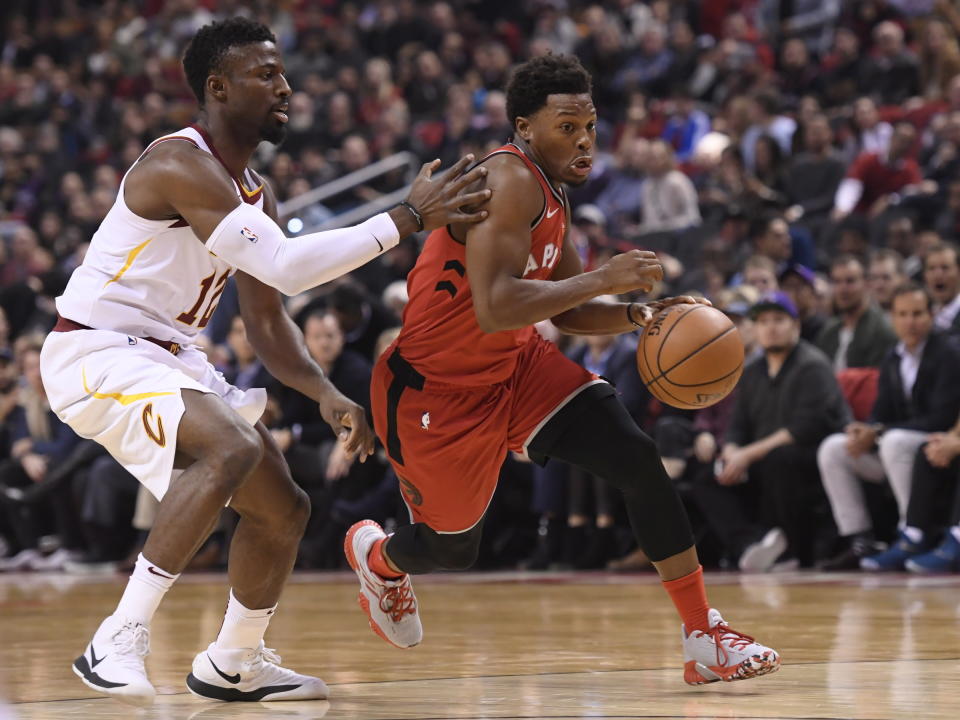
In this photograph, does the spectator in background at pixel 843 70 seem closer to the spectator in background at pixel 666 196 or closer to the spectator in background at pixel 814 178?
the spectator in background at pixel 814 178

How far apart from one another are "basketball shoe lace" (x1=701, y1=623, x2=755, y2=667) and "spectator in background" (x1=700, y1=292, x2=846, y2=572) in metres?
4.10

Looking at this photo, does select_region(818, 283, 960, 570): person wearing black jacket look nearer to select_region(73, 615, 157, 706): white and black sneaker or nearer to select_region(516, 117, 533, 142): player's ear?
select_region(516, 117, 533, 142): player's ear

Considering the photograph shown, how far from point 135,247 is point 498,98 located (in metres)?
9.90

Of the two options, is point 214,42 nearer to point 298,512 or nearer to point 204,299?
point 204,299

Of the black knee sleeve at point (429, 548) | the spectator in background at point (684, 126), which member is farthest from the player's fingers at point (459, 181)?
the spectator in background at point (684, 126)

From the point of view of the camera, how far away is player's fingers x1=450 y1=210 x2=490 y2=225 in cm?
395

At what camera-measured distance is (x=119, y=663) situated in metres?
3.56

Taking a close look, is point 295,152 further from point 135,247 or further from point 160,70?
point 135,247

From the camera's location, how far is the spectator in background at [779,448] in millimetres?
8227

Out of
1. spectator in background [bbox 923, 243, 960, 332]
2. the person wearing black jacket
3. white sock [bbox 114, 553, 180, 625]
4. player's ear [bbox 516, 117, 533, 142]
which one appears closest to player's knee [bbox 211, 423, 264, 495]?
white sock [bbox 114, 553, 180, 625]

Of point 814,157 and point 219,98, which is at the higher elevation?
point 219,98

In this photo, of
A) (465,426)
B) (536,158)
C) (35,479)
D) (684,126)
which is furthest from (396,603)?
(684,126)

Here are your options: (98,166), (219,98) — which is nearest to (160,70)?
(98,166)

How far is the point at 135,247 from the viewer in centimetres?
396
